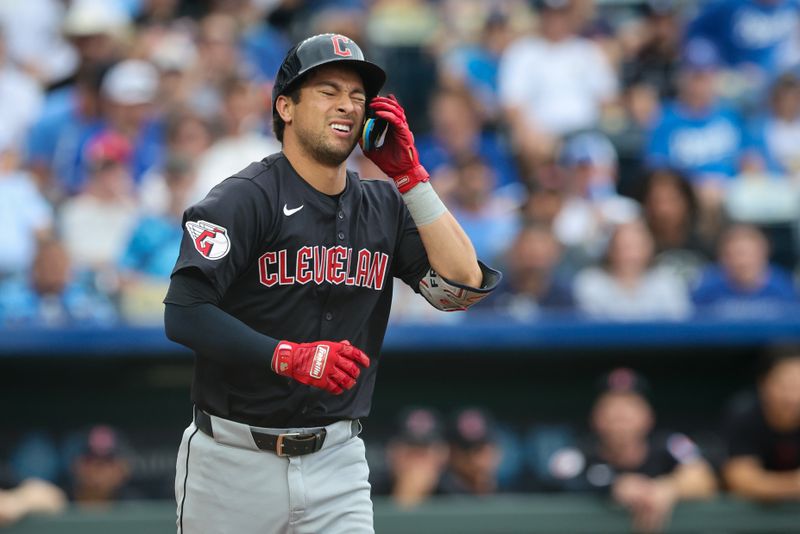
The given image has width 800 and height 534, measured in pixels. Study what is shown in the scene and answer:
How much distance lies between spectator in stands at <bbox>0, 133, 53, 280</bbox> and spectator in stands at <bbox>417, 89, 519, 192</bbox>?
8.08ft

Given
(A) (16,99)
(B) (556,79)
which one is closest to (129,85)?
(A) (16,99)

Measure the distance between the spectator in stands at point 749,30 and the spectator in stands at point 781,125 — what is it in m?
0.88

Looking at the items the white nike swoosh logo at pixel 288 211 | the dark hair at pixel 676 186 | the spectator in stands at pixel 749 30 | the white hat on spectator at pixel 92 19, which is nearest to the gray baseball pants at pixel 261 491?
the white nike swoosh logo at pixel 288 211

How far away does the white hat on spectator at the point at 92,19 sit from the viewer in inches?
362

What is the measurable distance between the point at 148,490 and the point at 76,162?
2589 mm

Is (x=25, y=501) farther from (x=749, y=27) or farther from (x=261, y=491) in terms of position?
(x=749, y=27)

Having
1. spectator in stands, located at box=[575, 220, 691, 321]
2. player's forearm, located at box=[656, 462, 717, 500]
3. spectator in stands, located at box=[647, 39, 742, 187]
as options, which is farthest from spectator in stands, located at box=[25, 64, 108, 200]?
player's forearm, located at box=[656, 462, 717, 500]

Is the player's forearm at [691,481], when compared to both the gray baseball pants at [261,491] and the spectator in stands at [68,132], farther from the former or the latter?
the spectator in stands at [68,132]

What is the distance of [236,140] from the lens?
7.87 m

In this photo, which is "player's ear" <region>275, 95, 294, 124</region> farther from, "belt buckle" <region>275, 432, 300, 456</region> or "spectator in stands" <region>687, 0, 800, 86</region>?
"spectator in stands" <region>687, 0, 800, 86</region>

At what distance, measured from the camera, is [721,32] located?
10.2 m

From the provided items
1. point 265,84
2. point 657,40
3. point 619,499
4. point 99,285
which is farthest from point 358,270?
point 657,40

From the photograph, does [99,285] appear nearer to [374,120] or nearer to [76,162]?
[76,162]

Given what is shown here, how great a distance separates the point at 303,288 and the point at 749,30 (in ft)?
25.1
